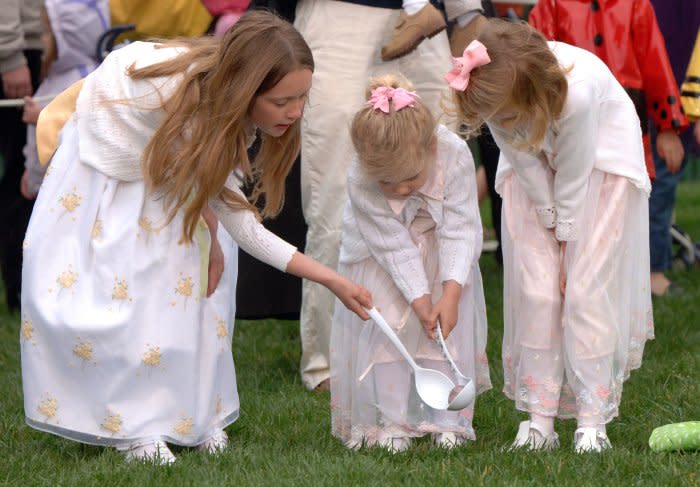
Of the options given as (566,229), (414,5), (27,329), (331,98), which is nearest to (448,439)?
(566,229)

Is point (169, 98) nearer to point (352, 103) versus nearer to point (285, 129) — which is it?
point (285, 129)

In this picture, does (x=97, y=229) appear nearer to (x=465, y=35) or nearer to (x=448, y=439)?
(x=448, y=439)

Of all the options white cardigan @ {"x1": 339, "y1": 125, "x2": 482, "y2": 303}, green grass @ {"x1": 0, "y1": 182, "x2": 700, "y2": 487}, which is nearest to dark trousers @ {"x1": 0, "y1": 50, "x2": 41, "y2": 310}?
green grass @ {"x1": 0, "y1": 182, "x2": 700, "y2": 487}

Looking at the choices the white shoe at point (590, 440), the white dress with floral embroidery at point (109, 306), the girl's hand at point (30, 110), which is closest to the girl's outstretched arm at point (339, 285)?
the white dress with floral embroidery at point (109, 306)

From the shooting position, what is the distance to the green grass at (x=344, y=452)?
3.97 metres

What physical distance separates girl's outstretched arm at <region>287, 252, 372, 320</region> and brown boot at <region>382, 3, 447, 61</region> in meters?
1.25

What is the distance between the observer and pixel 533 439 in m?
4.39

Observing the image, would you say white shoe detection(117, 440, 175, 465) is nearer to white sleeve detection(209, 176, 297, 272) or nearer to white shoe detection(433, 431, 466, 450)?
white sleeve detection(209, 176, 297, 272)

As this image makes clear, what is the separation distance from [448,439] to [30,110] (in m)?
2.92

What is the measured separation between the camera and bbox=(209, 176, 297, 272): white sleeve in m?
4.21

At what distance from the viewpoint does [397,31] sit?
518 cm

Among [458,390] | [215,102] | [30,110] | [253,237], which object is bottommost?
[30,110]

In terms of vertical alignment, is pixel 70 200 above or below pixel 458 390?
above

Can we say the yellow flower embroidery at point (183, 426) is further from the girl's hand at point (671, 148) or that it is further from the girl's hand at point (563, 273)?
the girl's hand at point (671, 148)
